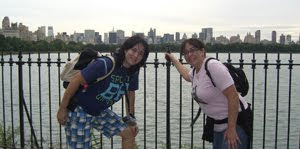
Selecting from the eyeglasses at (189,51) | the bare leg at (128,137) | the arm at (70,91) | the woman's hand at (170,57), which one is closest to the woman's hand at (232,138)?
the eyeglasses at (189,51)

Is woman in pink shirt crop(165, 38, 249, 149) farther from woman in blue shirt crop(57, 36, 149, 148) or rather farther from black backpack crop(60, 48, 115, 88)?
black backpack crop(60, 48, 115, 88)

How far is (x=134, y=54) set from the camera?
150 inches

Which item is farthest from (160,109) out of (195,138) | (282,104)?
(282,104)

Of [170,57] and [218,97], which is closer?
[218,97]

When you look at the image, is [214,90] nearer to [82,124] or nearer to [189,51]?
[189,51]

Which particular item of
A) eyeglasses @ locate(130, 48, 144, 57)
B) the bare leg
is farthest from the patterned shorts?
eyeglasses @ locate(130, 48, 144, 57)

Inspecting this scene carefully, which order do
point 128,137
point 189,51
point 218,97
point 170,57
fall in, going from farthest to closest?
point 170,57 → point 128,137 → point 189,51 → point 218,97

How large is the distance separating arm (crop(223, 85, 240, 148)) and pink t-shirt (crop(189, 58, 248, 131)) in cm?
6

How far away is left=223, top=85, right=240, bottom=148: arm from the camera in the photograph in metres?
3.49

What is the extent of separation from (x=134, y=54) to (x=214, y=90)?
85 centimetres

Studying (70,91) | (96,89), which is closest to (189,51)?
(96,89)

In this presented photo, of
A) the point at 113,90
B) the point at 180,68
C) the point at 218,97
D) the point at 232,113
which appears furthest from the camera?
the point at 180,68

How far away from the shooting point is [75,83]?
147 inches

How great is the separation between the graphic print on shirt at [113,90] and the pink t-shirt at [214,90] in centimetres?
73
